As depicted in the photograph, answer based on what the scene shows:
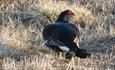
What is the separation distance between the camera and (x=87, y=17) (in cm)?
913

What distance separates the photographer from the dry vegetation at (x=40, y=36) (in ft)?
20.8

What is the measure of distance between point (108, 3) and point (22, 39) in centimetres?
302

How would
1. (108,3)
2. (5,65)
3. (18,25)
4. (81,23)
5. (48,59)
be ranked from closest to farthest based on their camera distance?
(5,65) < (48,59) < (18,25) < (81,23) < (108,3)

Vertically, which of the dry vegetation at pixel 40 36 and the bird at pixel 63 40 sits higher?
the bird at pixel 63 40

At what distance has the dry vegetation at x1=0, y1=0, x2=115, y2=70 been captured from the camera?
20.8ft

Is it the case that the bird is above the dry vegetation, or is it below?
above

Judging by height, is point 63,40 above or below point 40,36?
above

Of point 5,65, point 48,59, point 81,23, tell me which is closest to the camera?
point 5,65

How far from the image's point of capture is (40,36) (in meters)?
7.73

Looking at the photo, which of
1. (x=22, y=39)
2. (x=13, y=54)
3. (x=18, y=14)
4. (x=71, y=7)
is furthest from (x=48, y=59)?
(x=71, y=7)

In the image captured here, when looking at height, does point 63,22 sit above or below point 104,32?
above

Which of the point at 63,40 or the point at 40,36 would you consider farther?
the point at 40,36

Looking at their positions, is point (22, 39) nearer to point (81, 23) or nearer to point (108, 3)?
point (81, 23)

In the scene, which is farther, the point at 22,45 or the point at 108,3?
the point at 108,3
